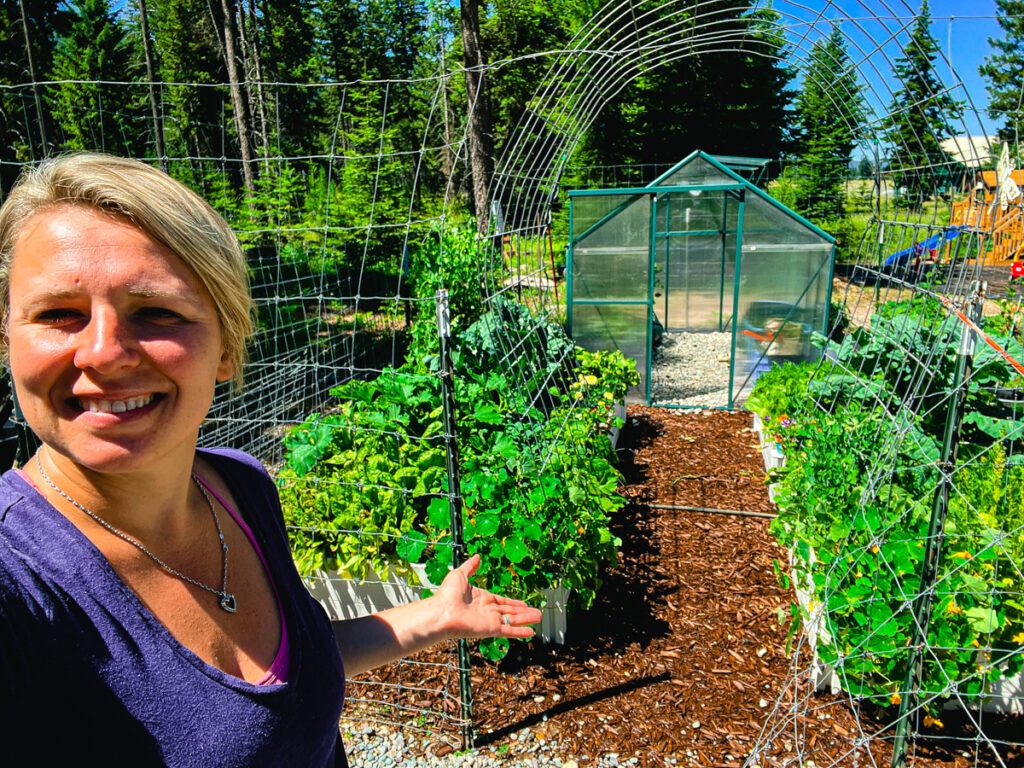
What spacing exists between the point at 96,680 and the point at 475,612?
0.82m

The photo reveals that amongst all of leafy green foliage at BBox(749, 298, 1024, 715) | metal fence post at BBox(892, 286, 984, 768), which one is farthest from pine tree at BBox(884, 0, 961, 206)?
metal fence post at BBox(892, 286, 984, 768)

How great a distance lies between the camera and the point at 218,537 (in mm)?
1077

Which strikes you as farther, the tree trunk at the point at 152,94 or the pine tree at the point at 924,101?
the tree trunk at the point at 152,94

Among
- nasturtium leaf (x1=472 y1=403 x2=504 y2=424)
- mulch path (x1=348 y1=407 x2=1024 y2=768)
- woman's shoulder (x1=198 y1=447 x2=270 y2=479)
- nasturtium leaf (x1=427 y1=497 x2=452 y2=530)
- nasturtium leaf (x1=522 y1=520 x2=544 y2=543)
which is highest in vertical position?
woman's shoulder (x1=198 y1=447 x2=270 y2=479)

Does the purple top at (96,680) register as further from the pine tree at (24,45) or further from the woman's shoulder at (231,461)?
the pine tree at (24,45)

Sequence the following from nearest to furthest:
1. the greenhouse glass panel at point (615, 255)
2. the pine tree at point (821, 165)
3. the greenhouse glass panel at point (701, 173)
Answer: the greenhouse glass panel at point (615, 255) → the greenhouse glass panel at point (701, 173) → the pine tree at point (821, 165)

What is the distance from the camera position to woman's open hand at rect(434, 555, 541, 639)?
1412mm

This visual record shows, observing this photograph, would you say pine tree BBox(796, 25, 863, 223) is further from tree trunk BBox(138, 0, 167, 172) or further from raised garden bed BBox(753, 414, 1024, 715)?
raised garden bed BBox(753, 414, 1024, 715)

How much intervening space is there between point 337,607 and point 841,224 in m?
17.5

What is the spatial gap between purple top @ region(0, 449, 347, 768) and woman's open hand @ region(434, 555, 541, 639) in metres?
0.47

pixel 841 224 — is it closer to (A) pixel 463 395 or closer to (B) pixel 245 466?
(A) pixel 463 395

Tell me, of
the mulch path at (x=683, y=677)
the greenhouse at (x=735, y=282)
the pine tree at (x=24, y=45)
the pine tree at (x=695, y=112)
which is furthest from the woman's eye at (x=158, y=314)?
the pine tree at (x=695, y=112)

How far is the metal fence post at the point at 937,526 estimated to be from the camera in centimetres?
189

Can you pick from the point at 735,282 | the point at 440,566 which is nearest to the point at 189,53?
the point at 735,282
